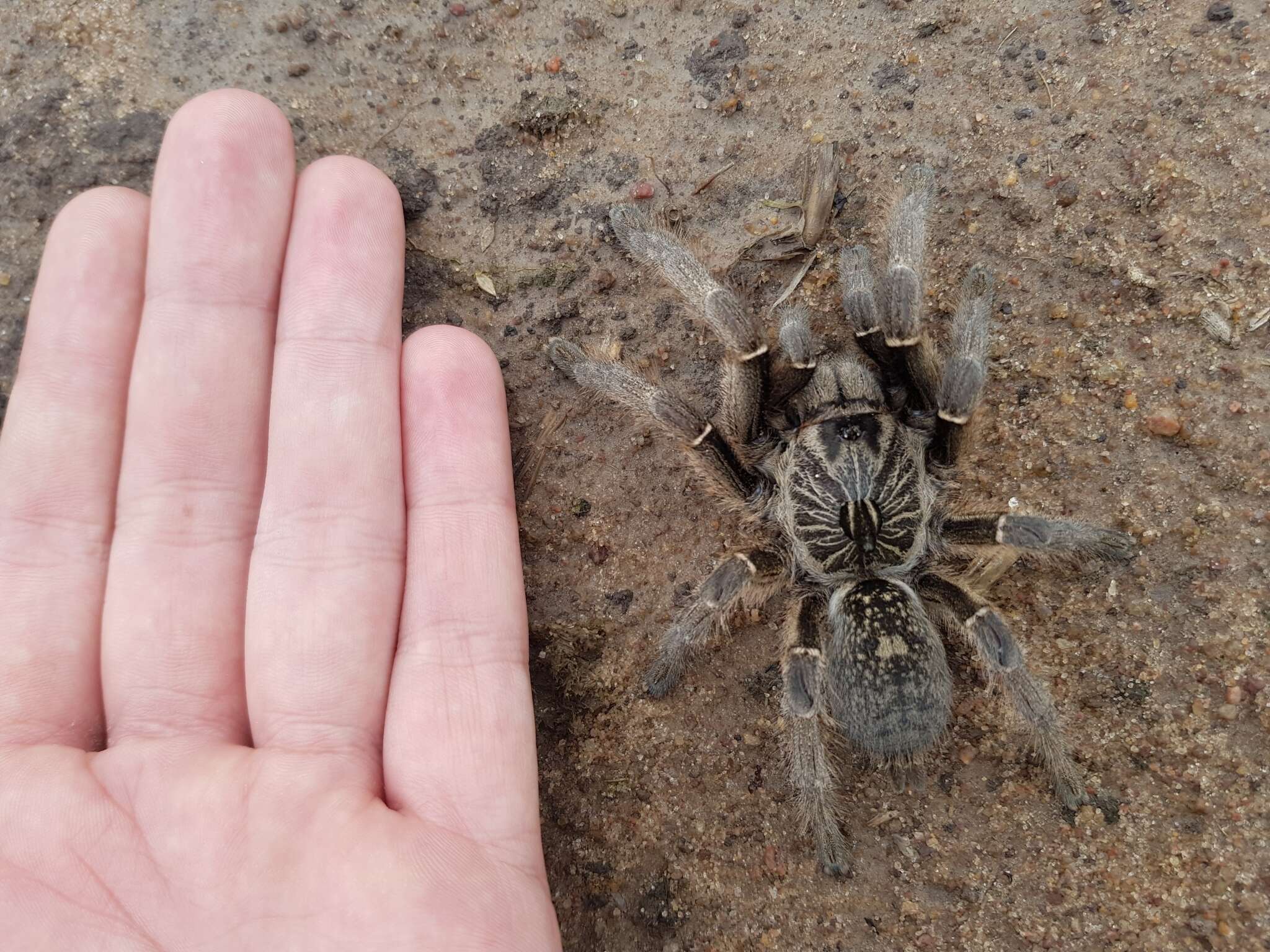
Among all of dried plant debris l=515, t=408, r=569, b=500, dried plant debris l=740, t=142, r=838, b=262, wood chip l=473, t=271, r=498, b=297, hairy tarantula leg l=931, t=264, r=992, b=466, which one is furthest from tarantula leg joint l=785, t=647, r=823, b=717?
wood chip l=473, t=271, r=498, b=297

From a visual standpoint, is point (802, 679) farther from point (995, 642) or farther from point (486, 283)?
point (486, 283)

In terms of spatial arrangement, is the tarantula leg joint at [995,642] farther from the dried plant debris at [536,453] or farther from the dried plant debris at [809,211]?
the dried plant debris at [536,453]

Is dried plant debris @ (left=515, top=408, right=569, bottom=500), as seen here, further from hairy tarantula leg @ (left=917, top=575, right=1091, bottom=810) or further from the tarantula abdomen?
hairy tarantula leg @ (left=917, top=575, right=1091, bottom=810)

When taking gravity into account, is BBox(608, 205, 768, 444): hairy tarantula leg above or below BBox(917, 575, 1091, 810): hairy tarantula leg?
above

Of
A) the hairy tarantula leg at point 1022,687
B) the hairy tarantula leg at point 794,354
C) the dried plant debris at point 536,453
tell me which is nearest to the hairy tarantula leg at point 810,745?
the hairy tarantula leg at point 1022,687

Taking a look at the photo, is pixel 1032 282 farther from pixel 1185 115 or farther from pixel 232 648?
pixel 232 648

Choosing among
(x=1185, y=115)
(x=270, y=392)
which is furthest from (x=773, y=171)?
(x=270, y=392)

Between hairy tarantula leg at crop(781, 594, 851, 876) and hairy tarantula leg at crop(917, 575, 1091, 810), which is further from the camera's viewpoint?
hairy tarantula leg at crop(781, 594, 851, 876)
